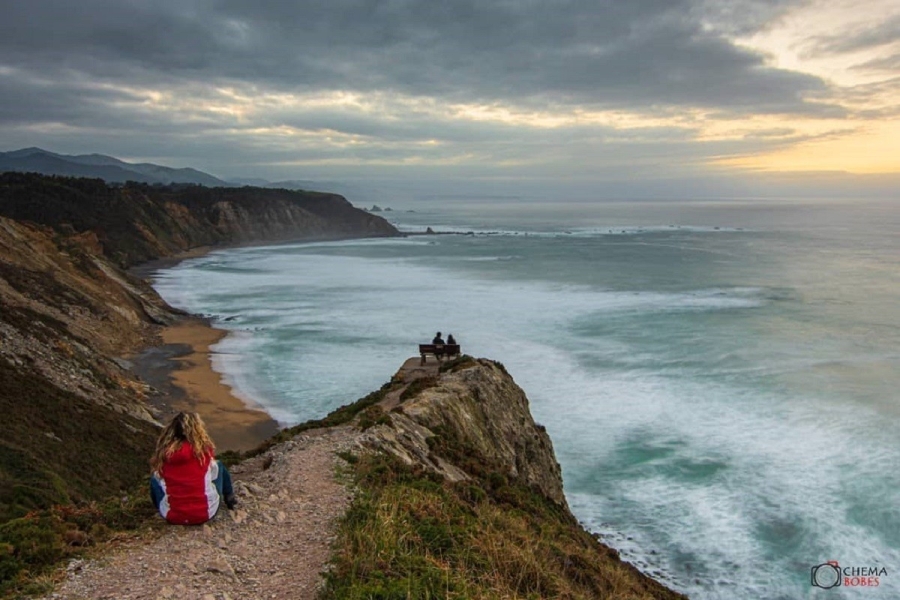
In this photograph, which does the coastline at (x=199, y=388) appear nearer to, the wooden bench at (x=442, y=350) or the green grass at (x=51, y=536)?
the wooden bench at (x=442, y=350)

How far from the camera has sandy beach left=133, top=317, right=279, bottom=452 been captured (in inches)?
891

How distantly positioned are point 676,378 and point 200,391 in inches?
840

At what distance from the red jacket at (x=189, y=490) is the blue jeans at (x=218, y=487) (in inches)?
2.7

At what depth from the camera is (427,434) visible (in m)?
14.2

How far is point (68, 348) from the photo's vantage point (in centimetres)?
2509

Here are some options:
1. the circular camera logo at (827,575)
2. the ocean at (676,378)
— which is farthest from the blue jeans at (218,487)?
the circular camera logo at (827,575)

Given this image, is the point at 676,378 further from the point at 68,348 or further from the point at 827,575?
the point at 68,348

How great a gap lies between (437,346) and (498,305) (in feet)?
98.4

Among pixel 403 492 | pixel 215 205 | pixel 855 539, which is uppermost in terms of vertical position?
pixel 215 205

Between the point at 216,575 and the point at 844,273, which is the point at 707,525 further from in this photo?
the point at 844,273

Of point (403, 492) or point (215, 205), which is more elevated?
point (215, 205)

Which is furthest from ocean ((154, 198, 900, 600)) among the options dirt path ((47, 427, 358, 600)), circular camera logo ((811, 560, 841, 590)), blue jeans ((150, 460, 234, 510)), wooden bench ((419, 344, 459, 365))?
blue jeans ((150, 460, 234, 510))

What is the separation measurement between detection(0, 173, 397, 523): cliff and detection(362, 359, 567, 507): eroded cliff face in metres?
6.63

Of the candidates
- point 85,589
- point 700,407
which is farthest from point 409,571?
point 700,407
